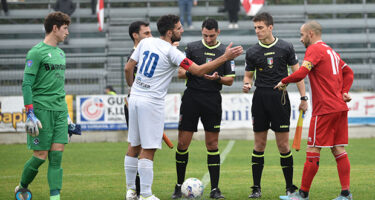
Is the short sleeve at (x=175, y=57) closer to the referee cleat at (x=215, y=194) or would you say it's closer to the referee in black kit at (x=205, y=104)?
the referee in black kit at (x=205, y=104)

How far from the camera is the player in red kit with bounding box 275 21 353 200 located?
665 centimetres

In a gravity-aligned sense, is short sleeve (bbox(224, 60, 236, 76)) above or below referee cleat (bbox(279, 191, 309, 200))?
above

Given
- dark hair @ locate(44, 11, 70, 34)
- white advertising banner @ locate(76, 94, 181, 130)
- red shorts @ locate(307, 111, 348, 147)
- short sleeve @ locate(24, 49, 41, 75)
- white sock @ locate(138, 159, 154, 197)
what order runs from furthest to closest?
white advertising banner @ locate(76, 94, 181, 130)
red shorts @ locate(307, 111, 348, 147)
dark hair @ locate(44, 11, 70, 34)
white sock @ locate(138, 159, 154, 197)
short sleeve @ locate(24, 49, 41, 75)

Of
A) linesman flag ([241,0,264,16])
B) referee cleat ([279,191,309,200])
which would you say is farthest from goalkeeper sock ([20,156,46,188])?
linesman flag ([241,0,264,16])

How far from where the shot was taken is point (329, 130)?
21.9ft

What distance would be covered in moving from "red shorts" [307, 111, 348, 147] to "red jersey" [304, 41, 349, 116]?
Result: 0.08 metres

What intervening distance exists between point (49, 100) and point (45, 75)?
29 centimetres

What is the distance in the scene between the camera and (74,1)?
21953 mm

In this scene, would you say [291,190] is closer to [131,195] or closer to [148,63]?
[131,195]

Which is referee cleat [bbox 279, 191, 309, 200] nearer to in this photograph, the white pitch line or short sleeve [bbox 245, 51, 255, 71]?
the white pitch line

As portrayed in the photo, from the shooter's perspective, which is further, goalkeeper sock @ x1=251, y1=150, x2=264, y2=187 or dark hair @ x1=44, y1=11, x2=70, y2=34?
goalkeeper sock @ x1=251, y1=150, x2=264, y2=187

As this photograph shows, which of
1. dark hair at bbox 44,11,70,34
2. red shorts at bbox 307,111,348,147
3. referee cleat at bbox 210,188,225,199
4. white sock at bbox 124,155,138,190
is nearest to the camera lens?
dark hair at bbox 44,11,70,34

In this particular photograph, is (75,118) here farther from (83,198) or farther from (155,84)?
(155,84)

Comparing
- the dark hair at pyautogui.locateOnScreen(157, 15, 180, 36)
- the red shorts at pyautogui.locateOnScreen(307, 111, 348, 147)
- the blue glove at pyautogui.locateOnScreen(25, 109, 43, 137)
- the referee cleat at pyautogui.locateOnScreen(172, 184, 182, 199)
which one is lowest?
the referee cleat at pyautogui.locateOnScreen(172, 184, 182, 199)
